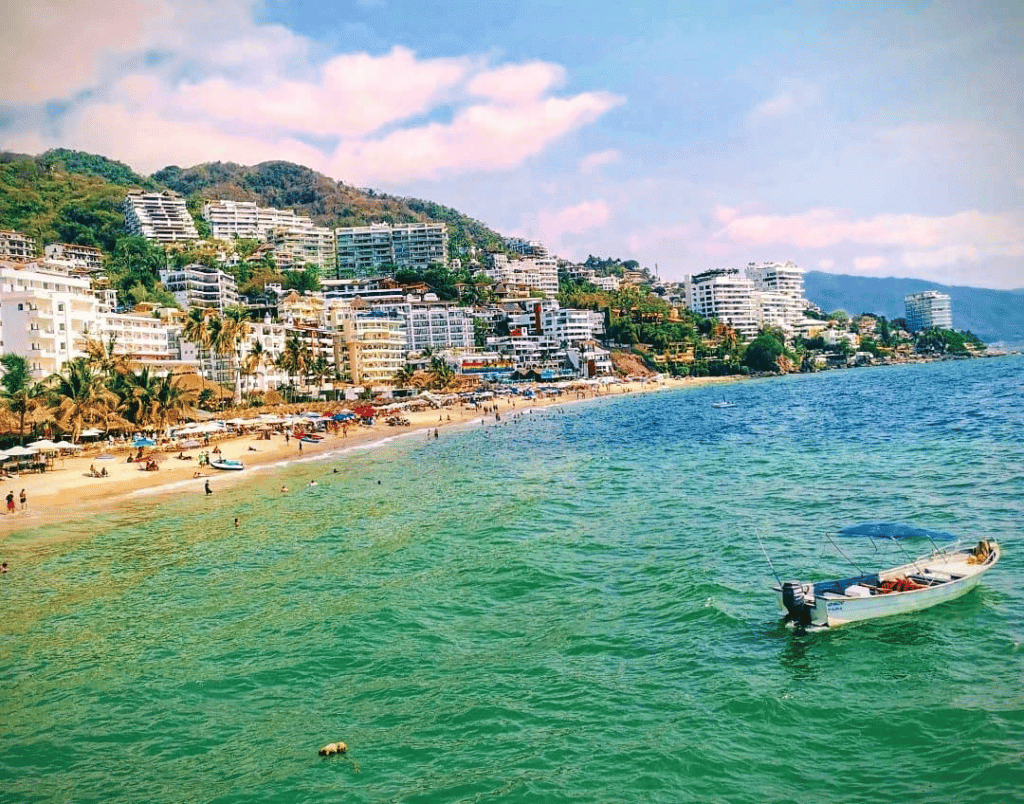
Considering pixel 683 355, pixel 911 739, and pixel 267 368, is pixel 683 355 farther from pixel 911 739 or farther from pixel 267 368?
pixel 911 739

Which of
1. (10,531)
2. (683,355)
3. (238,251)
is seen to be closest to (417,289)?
(238,251)

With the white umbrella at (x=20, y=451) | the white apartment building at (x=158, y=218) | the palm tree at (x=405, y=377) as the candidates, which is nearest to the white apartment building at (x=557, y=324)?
the palm tree at (x=405, y=377)

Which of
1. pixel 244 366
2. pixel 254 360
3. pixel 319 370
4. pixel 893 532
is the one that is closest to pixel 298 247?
pixel 319 370

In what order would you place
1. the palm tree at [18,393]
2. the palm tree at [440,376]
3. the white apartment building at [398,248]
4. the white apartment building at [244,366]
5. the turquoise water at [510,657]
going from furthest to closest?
the white apartment building at [398,248] → the palm tree at [440,376] → the white apartment building at [244,366] → the palm tree at [18,393] → the turquoise water at [510,657]

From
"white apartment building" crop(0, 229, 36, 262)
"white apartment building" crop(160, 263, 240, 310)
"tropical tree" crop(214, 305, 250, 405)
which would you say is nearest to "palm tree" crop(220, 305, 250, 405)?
"tropical tree" crop(214, 305, 250, 405)

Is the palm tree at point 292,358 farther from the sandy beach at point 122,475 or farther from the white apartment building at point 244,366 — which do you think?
the sandy beach at point 122,475

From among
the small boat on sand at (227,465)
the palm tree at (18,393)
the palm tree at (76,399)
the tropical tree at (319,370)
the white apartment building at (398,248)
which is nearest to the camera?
the palm tree at (18,393)

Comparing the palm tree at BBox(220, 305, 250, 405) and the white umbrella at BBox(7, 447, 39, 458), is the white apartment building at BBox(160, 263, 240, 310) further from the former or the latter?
the white umbrella at BBox(7, 447, 39, 458)
